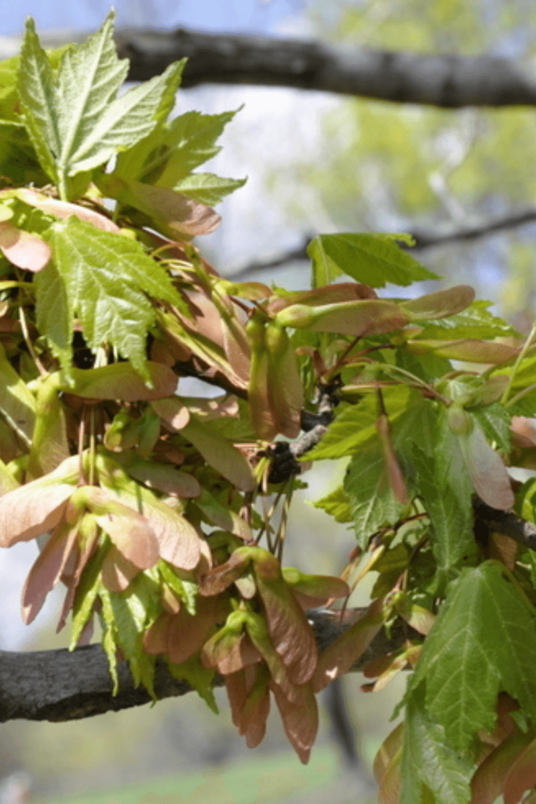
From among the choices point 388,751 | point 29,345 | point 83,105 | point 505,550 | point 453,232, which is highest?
point 83,105

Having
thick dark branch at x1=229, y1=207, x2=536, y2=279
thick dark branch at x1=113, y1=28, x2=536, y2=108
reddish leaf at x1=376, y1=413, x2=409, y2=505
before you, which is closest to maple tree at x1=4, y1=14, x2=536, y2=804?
reddish leaf at x1=376, y1=413, x2=409, y2=505

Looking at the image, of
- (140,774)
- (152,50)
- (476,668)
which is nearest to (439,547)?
(476,668)

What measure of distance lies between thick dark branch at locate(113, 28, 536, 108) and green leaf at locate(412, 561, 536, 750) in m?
1.26

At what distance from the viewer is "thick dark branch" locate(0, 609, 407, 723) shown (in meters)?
0.49

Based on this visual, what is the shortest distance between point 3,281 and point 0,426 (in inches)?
2.8

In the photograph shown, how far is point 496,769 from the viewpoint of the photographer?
1.29ft

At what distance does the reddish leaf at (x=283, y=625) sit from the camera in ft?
1.29

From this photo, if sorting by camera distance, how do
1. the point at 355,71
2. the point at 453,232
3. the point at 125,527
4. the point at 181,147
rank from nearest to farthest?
the point at 125,527 → the point at 181,147 → the point at 355,71 → the point at 453,232

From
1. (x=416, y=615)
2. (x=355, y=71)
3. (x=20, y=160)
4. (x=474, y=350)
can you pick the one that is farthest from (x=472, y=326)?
(x=355, y=71)

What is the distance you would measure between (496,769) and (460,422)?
0.16 m

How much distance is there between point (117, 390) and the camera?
39cm

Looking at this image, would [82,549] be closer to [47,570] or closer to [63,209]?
[47,570]

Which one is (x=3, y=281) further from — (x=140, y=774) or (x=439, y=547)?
(x=140, y=774)

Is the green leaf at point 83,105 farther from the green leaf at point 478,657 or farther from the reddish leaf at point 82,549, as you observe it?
the green leaf at point 478,657
